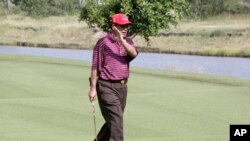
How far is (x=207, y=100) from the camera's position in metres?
13.4

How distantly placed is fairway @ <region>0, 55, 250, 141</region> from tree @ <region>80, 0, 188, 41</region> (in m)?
7.79

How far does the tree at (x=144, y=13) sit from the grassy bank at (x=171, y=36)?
19195 millimetres

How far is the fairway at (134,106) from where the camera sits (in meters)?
9.68

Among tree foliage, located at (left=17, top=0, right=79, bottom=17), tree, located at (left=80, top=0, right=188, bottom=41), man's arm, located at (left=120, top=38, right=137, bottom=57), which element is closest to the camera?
man's arm, located at (left=120, top=38, right=137, bottom=57)

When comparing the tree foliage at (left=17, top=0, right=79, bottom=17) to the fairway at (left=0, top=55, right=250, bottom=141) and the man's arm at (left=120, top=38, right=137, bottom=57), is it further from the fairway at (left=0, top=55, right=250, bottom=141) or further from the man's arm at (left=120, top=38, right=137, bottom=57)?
the man's arm at (left=120, top=38, right=137, bottom=57)

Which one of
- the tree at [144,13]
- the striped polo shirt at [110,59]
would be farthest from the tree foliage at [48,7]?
the striped polo shirt at [110,59]

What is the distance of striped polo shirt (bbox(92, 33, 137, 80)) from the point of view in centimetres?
739

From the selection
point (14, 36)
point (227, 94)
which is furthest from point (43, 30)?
point (227, 94)

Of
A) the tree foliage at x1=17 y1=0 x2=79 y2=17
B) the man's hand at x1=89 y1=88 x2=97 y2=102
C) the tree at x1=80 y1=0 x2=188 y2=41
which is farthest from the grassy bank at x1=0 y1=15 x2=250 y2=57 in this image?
the man's hand at x1=89 y1=88 x2=97 y2=102

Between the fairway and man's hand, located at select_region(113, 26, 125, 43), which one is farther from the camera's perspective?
the fairway

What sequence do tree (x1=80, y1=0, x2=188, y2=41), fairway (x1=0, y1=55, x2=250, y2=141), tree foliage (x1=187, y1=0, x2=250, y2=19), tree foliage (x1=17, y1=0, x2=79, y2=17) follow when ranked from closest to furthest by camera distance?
fairway (x1=0, y1=55, x2=250, y2=141) < tree (x1=80, y1=0, x2=188, y2=41) < tree foliage (x1=187, y1=0, x2=250, y2=19) < tree foliage (x1=17, y1=0, x2=79, y2=17)

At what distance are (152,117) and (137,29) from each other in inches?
631

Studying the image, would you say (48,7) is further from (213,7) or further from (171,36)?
(171,36)

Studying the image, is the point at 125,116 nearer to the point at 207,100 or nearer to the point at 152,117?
the point at 152,117
